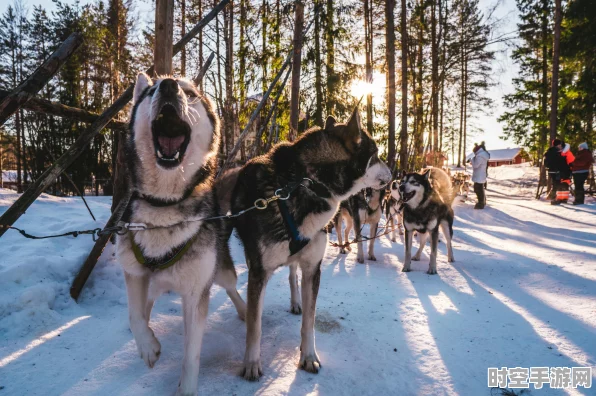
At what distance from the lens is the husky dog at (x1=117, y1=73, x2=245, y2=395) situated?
191 centimetres

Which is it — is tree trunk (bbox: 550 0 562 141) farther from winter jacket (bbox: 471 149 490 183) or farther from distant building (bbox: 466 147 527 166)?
distant building (bbox: 466 147 527 166)

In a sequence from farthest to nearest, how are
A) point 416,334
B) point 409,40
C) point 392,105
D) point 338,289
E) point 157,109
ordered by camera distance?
1. point 409,40
2. point 392,105
3. point 338,289
4. point 416,334
5. point 157,109

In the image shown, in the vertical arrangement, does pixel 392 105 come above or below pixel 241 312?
above

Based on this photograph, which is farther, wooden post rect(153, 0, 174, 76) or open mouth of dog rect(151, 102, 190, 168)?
wooden post rect(153, 0, 174, 76)

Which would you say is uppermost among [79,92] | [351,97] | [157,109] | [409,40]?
[409,40]

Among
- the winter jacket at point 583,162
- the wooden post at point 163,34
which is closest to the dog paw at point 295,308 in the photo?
the wooden post at point 163,34

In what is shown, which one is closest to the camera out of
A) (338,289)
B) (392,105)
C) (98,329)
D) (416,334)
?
(98,329)

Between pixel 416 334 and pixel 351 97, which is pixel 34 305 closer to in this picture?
pixel 416 334

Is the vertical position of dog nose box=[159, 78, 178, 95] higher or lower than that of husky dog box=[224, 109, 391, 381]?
higher

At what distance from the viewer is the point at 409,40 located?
574 inches

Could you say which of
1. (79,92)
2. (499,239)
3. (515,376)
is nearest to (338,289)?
(515,376)

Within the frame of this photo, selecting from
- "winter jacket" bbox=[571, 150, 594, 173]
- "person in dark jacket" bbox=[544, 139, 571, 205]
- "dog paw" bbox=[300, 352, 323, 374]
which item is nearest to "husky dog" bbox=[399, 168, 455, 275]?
"dog paw" bbox=[300, 352, 323, 374]

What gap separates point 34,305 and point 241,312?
68.1 inches

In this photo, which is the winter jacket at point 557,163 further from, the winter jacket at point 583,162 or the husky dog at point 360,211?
the husky dog at point 360,211
